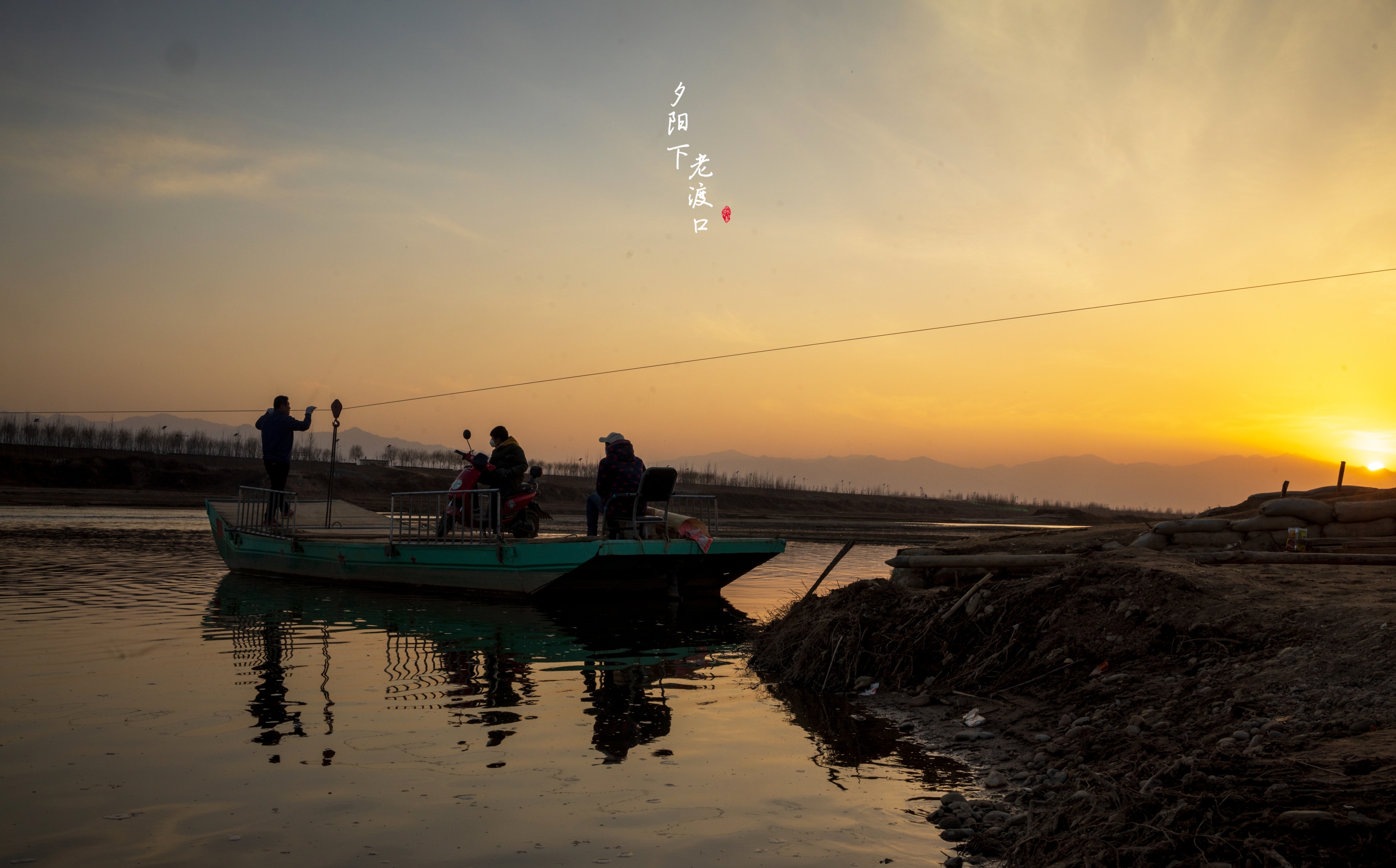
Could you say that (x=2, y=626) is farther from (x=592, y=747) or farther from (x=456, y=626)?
(x=592, y=747)

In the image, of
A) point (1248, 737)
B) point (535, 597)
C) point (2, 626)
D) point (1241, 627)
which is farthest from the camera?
point (535, 597)

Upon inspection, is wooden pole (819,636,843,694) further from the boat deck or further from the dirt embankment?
the boat deck

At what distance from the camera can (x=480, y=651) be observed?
394 inches

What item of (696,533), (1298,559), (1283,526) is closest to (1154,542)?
(1283,526)

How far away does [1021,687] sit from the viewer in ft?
24.8

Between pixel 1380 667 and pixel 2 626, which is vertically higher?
pixel 1380 667

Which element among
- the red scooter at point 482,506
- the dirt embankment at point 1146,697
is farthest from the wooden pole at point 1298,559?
the red scooter at point 482,506

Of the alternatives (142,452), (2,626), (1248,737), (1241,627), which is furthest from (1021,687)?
(142,452)

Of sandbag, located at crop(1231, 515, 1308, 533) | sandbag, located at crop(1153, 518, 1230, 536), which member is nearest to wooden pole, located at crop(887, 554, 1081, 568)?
sandbag, located at crop(1153, 518, 1230, 536)

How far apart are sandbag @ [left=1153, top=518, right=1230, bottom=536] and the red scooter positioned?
11.0 metres

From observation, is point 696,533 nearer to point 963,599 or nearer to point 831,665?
point 831,665

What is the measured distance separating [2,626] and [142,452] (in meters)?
72.2

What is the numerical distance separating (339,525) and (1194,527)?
17.3m

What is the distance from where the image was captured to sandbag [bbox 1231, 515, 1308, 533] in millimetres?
15227
